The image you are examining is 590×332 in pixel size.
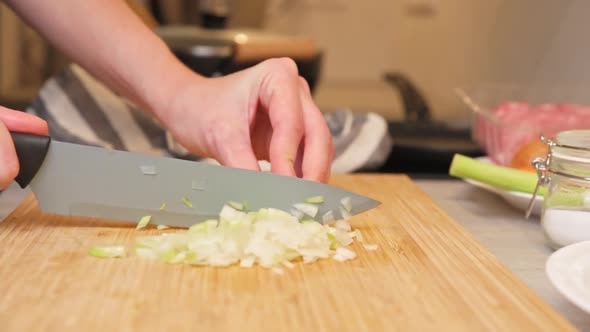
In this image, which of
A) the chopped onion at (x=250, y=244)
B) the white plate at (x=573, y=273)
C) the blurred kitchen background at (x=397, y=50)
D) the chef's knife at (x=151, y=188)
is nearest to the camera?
the white plate at (x=573, y=273)

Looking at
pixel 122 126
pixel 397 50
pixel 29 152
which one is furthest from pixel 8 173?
pixel 397 50

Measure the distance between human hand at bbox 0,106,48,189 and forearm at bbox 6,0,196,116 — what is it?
0.81 ft

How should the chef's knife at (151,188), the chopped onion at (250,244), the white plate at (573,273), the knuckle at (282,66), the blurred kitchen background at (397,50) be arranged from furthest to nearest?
the blurred kitchen background at (397,50) < the knuckle at (282,66) < the chef's knife at (151,188) < the chopped onion at (250,244) < the white plate at (573,273)

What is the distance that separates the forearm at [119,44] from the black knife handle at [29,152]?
9.6 inches

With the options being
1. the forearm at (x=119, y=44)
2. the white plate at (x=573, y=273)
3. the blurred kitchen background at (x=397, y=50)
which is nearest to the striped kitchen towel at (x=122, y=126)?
the blurred kitchen background at (x=397, y=50)

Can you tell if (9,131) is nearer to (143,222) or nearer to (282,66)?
(143,222)

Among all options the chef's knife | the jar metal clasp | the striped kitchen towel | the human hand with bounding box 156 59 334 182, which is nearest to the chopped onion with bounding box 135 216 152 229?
the chef's knife

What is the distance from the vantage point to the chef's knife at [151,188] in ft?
2.72

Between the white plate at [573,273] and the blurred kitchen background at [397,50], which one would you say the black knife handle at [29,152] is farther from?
the blurred kitchen background at [397,50]

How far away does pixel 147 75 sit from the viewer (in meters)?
1.03

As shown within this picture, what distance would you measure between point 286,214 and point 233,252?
10 cm

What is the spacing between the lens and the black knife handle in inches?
30.8

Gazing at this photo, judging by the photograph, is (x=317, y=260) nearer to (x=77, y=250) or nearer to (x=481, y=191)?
(x=77, y=250)

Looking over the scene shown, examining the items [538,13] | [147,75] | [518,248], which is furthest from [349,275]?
[538,13]
